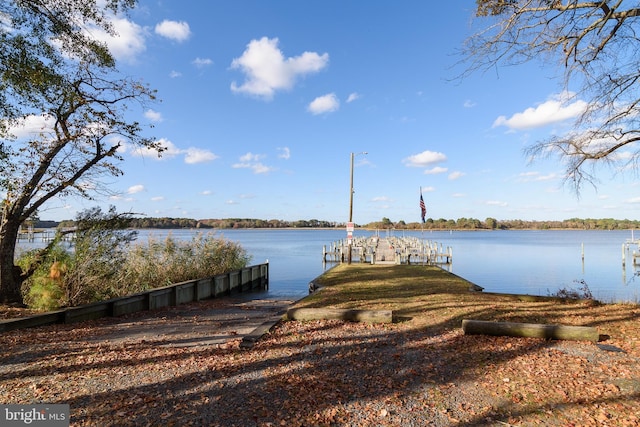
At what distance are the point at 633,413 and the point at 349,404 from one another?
2.78 m

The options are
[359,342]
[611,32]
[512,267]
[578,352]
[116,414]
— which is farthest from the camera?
[512,267]

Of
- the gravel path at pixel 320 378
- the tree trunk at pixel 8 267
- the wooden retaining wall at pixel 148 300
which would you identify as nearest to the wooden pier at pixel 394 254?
the wooden retaining wall at pixel 148 300

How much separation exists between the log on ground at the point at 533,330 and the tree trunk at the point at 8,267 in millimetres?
11092

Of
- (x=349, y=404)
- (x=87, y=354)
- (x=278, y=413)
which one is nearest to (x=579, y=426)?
(x=349, y=404)

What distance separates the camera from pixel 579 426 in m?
3.20

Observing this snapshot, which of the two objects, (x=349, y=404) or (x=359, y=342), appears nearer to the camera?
(x=349, y=404)

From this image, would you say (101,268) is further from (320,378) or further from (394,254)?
(394,254)

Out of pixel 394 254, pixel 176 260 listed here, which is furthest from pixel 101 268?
pixel 394 254

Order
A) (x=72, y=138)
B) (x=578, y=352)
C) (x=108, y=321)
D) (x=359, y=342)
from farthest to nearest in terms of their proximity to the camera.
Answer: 1. (x=72, y=138)
2. (x=108, y=321)
3. (x=359, y=342)
4. (x=578, y=352)

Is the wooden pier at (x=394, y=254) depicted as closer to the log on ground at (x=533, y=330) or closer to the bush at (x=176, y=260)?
the bush at (x=176, y=260)

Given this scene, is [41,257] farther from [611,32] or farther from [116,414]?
[611,32]

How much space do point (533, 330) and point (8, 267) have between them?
12.3m

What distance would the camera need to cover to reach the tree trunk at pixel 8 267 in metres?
9.03

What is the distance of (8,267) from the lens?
916 cm
